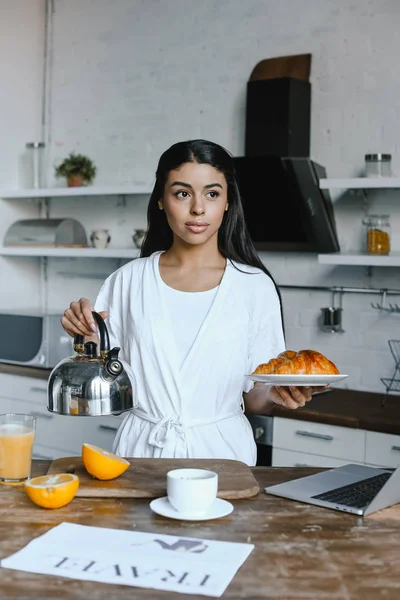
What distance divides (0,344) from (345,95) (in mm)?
2340

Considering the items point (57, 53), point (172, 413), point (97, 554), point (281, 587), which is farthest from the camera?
point (57, 53)

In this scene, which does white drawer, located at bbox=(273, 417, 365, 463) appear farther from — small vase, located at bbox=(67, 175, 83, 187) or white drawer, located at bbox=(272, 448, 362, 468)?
small vase, located at bbox=(67, 175, 83, 187)

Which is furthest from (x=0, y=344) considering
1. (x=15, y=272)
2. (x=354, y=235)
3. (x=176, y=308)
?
(x=176, y=308)

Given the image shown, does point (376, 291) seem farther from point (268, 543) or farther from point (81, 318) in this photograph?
point (268, 543)

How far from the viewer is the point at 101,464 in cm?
173

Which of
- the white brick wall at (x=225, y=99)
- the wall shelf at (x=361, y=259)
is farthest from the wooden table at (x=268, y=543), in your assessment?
the white brick wall at (x=225, y=99)

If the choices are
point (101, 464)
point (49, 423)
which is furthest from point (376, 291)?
point (101, 464)

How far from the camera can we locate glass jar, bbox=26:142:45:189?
481cm

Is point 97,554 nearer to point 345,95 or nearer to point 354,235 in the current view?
point 354,235

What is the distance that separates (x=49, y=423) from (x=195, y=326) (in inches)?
89.2

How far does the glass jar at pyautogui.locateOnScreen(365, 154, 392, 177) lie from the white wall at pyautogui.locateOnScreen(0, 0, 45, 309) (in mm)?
2338

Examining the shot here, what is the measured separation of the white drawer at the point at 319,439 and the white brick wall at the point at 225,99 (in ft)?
2.07

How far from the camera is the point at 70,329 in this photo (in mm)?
2006

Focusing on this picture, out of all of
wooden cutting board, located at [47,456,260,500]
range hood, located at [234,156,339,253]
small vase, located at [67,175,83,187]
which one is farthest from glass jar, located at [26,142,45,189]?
wooden cutting board, located at [47,456,260,500]
